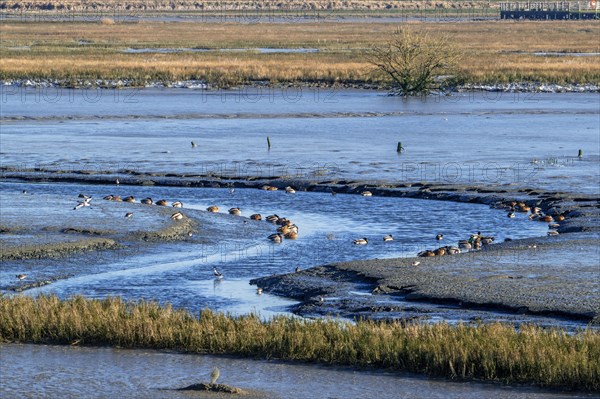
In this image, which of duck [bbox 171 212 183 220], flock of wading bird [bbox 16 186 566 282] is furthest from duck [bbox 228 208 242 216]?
duck [bbox 171 212 183 220]

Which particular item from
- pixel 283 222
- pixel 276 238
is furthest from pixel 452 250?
pixel 283 222

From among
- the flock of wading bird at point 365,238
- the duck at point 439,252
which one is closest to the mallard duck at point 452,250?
the flock of wading bird at point 365,238

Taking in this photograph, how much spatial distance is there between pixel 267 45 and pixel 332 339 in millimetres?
79701

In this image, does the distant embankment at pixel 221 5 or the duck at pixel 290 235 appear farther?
the distant embankment at pixel 221 5

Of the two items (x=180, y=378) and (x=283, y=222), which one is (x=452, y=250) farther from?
(x=180, y=378)

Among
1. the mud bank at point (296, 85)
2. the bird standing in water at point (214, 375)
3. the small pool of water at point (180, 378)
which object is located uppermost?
the bird standing in water at point (214, 375)

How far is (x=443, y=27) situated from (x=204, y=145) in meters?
86.8

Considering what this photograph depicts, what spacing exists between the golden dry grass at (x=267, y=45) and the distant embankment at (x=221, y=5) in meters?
48.3

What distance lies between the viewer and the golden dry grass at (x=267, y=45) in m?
59.9

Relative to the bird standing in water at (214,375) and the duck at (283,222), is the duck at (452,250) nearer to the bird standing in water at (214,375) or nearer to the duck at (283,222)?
the duck at (283,222)

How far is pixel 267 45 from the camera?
90.2 meters

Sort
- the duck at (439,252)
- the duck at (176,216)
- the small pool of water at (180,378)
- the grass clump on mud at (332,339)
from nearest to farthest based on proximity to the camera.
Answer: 1. the small pool of water at (180,378)
2. the grass clump on mud at (332,339)
3. the duck at (439,252)
4. the duck at (176,216)

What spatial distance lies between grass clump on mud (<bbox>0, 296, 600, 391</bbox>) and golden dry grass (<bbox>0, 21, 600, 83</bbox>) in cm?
4527

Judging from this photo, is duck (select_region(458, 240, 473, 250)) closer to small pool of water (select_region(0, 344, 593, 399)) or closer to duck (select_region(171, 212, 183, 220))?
duck (select_region(171, 212, 183, 220))
